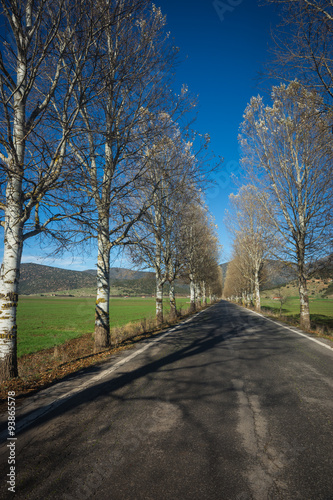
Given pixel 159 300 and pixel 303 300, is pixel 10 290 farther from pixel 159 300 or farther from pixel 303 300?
pixel 303 300

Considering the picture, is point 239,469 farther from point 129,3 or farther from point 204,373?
point 129,3

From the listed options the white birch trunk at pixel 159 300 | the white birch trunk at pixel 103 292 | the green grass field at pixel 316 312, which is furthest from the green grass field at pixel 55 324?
the green grass field at pixel 316 312

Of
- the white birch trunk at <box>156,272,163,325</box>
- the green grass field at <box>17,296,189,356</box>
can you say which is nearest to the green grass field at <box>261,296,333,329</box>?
the white birch trunk at <box>156,272,163,325</box>

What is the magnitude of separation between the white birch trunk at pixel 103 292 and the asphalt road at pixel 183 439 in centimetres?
248

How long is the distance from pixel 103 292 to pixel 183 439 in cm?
508

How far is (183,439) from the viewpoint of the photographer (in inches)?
86.4

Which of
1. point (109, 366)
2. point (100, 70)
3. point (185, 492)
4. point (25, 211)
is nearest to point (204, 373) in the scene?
point (109, 366)

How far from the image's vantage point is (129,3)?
476 centimetres

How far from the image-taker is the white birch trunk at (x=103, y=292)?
21.7ft

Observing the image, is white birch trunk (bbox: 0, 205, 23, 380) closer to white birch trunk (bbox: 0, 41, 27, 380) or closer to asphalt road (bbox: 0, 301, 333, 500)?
white birch trunk (bbox: 0, 41, 27, 380)

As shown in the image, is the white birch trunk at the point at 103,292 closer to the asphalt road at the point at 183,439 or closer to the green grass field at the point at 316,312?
Answer: the asphalt road at the point at 183,439

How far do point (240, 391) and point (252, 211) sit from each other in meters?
24.4

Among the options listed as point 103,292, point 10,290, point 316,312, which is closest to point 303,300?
point 103,292

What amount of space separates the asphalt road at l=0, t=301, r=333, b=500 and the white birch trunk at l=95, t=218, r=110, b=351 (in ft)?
8.12
